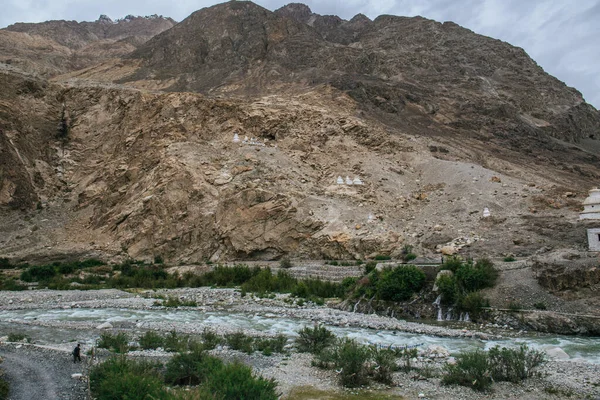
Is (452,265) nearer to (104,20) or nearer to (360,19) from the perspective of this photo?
(360,19)

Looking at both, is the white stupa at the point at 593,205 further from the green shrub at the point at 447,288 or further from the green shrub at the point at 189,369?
the green shrub at the point at 189,369

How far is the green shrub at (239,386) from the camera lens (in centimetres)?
688

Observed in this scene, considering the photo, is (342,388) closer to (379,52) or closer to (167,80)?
(167,80)

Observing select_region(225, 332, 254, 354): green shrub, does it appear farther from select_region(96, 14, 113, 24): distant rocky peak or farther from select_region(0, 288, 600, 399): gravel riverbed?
select_region(96, 14, 113, 24): distant rocky peak

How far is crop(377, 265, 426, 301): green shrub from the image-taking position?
1870cm

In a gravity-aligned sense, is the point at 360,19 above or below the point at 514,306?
above

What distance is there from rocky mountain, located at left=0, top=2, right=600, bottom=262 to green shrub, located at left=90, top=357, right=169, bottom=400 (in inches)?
825

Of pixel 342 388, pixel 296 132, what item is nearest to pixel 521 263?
pixel 342 388

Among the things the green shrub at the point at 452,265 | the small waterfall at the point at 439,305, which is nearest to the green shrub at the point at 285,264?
the green shrub at the point at 452,265

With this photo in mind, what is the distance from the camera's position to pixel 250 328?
15.9 meters

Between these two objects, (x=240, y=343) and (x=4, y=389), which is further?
(x=240, y=343)

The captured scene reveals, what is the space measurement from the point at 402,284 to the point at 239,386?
41.6ft

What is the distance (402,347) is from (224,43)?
53.4 m

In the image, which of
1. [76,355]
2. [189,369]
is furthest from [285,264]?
[189,369]
